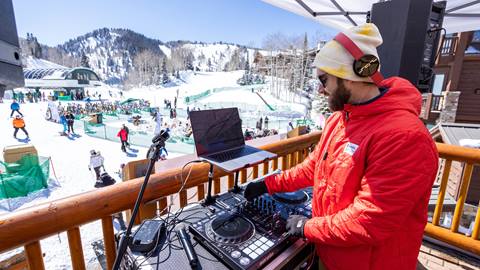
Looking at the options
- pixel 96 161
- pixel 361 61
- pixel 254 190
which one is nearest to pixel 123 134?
pixel 96 161

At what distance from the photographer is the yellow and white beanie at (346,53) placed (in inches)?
42.8

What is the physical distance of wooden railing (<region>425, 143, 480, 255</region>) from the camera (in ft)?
7.48

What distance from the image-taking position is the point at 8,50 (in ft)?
2.70

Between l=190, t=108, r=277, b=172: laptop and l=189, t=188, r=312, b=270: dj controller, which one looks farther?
l=190, t=108, r=277, b=172: laptop

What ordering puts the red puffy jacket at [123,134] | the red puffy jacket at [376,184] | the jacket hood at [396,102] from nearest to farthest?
the red puffy jacket at [376,184] < the jacket hood at [396,102] < the red puffy jacket at [123,134]

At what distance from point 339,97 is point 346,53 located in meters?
0.21

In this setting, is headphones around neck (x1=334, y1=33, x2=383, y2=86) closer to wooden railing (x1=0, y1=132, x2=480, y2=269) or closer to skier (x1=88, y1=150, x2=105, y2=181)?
wooden railing (x1=0, y1=132, x2=480, y2=269)

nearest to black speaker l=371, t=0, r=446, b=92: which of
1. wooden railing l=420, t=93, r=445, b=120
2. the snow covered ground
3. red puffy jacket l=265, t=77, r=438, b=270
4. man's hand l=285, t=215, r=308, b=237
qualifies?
red puffy jacket l=265, t=77, r=438, b=270

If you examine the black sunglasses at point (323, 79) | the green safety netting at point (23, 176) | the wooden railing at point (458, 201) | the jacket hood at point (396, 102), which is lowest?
the green safety netting at point (23, 176)

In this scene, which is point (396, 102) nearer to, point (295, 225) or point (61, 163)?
point (295, 225)

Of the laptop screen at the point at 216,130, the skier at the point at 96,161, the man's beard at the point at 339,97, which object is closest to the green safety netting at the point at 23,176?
the skier at the point at 96,161

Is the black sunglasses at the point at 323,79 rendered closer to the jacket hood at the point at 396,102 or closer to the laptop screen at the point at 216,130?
the jacket hood at the point at 396,102

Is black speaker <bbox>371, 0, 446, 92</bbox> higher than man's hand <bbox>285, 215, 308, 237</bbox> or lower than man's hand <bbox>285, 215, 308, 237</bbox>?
higher

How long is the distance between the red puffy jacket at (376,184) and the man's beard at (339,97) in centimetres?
4
